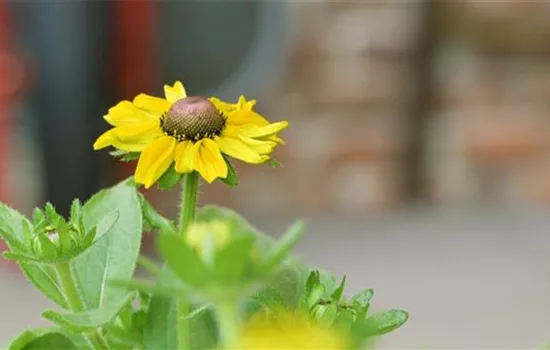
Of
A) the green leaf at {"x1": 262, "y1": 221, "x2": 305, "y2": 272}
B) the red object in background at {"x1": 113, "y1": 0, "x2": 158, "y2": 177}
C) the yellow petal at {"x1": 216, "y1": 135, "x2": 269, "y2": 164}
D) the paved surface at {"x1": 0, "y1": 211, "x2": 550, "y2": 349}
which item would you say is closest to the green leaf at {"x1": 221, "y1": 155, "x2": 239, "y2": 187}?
the yellow petal at {"x1": 216, "y1": 135, "x2": 269, "y2": 164}

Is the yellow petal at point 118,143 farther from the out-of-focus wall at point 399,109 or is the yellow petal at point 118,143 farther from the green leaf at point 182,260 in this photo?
the out-of-focus wall at point 399,109

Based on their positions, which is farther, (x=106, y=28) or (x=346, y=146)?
(x=346, y=146)

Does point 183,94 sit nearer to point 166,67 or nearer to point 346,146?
point 166,67

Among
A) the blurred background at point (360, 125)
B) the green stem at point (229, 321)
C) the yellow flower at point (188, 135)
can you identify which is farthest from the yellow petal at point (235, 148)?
the blurred background at point (360, 125)

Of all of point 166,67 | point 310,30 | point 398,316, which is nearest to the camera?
point 398,316

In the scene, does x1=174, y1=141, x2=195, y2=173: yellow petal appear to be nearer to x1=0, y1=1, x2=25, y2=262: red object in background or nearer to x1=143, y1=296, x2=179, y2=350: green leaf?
x1=143, y1=296, x2=179, y2=350: green leaf

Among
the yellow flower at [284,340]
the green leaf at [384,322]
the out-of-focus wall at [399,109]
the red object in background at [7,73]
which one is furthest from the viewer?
the out-of-focus wall at [399,109]

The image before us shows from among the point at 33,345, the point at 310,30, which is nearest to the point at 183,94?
the point at 33,345
